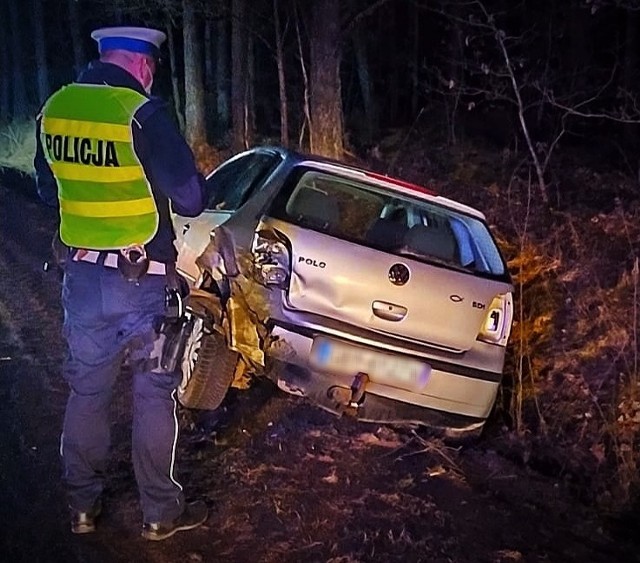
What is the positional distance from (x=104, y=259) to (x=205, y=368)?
1.70 meters

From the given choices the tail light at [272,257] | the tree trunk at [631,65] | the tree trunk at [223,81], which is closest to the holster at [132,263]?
the tail light at [272,257]

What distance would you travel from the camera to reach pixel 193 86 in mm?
17062

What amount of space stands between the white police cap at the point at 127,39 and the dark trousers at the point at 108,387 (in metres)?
0.88

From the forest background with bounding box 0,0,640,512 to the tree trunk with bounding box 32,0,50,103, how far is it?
0.08m

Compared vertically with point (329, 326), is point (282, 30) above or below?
above

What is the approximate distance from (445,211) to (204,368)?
166 cm

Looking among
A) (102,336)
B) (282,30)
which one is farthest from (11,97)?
(102,336)

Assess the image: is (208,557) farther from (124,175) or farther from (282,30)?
(282,30)

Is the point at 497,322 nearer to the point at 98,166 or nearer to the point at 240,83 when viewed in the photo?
the point at 98,166

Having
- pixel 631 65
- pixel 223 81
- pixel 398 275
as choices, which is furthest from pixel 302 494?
pixel 223 81

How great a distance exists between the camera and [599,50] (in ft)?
63.0

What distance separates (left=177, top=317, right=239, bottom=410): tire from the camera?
5398 mm

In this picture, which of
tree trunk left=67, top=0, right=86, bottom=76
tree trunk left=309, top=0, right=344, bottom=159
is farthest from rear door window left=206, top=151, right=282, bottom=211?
tree trunk left=67, top=0, right=86, bottom=76

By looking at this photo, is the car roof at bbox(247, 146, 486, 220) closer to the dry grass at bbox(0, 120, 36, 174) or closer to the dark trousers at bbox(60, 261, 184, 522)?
the dark trousers at bbox(60, 261, 184, 522)
